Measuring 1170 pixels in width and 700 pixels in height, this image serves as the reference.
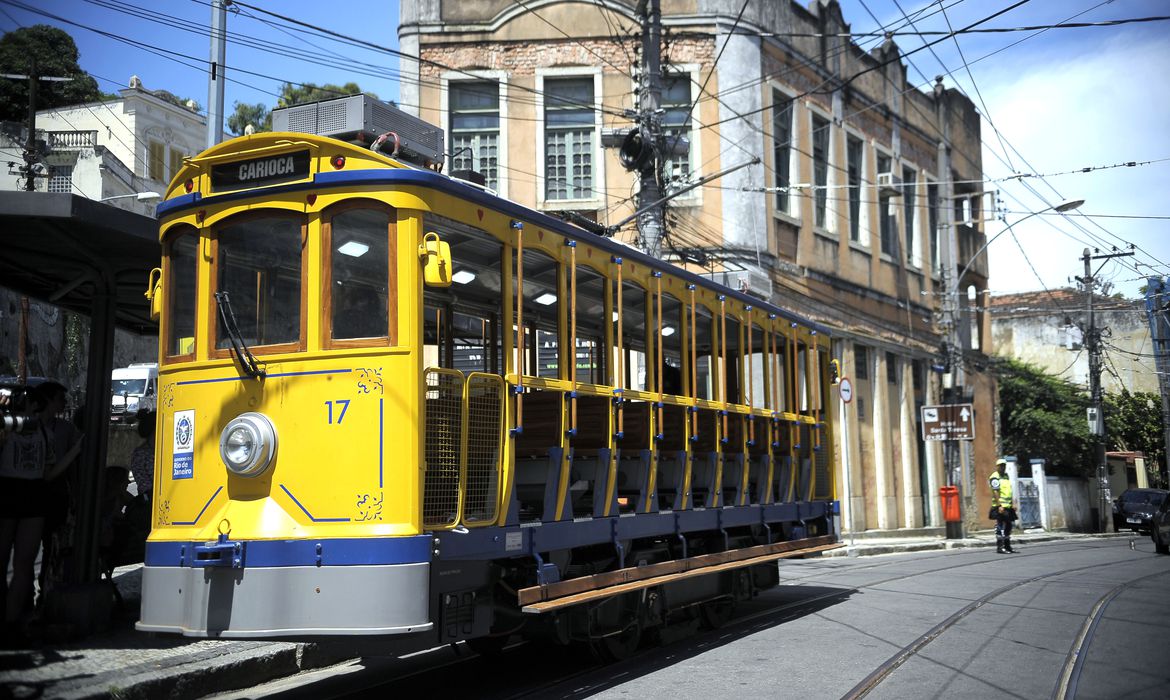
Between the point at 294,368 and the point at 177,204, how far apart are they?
1572 mm

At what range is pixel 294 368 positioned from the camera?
705 centimetres

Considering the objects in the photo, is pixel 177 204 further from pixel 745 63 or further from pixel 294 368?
pixel 745 63

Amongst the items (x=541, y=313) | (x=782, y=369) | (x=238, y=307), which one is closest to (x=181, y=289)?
(x=238, y=307)

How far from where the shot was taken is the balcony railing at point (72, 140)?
37366mm

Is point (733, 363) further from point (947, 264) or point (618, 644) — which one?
point (947, 264)

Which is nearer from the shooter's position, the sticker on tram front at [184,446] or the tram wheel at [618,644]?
the sticker on tram front at [184,446]

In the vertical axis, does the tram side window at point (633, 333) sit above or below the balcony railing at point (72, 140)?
below

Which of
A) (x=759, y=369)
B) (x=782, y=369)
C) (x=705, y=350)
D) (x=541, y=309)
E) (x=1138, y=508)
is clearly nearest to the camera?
(x=541, y=309)

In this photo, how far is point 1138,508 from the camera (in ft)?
112

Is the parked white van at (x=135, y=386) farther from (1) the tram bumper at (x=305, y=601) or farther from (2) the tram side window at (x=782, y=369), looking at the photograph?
(1) the tram bumper at (x=305, y=601)

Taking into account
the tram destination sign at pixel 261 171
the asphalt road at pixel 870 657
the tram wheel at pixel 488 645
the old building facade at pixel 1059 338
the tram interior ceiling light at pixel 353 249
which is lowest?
the asphalt road at pixel 870 657

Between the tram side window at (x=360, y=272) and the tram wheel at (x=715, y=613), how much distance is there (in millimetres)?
5690

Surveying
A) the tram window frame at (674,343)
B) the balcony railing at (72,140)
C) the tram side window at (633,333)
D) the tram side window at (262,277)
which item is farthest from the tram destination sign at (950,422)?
the balcony railing at (72,140)

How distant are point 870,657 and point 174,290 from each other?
6.03m
